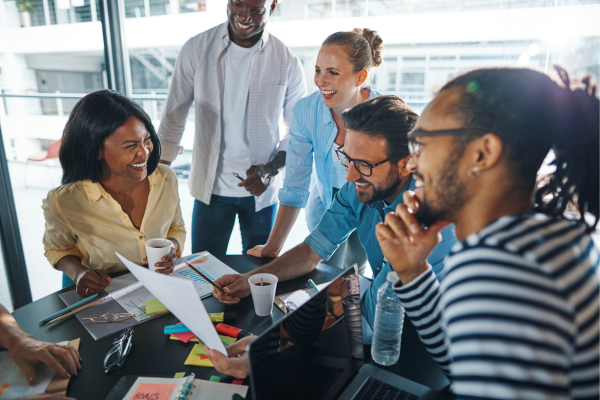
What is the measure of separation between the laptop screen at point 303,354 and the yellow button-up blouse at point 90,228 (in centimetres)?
96

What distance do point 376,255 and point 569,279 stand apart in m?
0.97

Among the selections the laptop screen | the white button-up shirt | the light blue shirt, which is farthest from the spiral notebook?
the white button-up shirt

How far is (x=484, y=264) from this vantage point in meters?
0.60

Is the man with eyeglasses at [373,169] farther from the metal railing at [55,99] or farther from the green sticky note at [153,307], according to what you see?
the metal railing at [55,99]

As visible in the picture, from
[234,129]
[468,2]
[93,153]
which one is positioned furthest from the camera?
[468,2]

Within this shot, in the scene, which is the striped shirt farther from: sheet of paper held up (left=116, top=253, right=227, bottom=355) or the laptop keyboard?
sheet of paper held up (left=116, top=253, right=227, bottom=355)

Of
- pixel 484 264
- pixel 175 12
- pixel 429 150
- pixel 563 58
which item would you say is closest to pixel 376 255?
pixel 429 150

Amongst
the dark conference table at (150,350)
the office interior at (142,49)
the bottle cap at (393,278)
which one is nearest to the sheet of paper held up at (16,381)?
the dark conference table at (150,350)

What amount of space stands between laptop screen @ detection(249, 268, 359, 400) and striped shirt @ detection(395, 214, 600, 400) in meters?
0.33

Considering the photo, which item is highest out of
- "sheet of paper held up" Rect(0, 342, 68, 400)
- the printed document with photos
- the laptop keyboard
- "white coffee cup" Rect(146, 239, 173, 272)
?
A: "white coffee cup" Rect(146, 239, 173, 272)

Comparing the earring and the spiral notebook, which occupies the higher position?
the earring

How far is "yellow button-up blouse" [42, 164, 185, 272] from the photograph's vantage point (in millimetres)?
1507

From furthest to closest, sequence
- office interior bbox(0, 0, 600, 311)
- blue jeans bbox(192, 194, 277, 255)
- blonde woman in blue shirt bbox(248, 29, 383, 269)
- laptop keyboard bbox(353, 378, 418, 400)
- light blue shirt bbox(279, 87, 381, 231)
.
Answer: office interior bbox(0, 0, 600, 311) → blue jeans bbox(192, 194, 277, 255) → light blue shirt bbox(279, 87, 381, 231) → blonde woman in blue shirt bbox(248, 29, 383, 269) → laptop keyboard bbox(353, 378, 418, 400)

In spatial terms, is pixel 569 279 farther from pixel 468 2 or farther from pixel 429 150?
pixel 468 2
